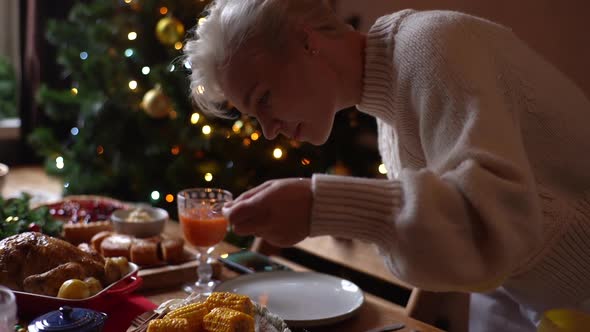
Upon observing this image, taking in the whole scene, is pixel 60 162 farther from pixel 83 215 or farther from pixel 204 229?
pixel 204 229

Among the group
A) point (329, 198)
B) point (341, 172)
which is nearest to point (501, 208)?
point (329, 198)

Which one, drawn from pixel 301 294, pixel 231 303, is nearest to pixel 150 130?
pixel 301 294

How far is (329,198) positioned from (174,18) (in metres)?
2.14

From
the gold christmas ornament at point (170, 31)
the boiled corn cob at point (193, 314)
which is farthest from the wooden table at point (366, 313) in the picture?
Answer: the gold christmas ornament at point (170, 31)

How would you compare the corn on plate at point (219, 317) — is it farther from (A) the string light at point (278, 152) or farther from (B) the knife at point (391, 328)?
(A) the string light at point (278, 152)

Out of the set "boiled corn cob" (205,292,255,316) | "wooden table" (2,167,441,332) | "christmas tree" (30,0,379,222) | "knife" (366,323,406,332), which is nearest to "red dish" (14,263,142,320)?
"wooden table" (2,167,441,332)

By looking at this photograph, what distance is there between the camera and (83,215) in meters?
1.64

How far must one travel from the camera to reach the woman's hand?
905 millimetres

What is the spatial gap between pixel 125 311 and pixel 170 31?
180cm

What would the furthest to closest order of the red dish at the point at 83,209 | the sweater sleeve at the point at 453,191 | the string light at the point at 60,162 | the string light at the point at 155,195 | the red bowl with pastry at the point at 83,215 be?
the string light at the point at 60,162, the string light at the point at 155,195, the red dish at the point at 83,209, the red bowl with pastry at the point at 83,215, the sweater sleeve at the point at 453,191

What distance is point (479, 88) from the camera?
0.90m

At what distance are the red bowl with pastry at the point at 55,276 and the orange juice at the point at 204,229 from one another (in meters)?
0.18

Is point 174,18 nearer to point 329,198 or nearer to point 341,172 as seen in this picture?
point 341,172

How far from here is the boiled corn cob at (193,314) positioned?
0.96 metres
